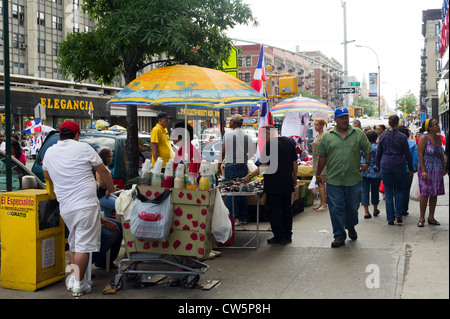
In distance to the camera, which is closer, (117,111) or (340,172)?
(340,172)

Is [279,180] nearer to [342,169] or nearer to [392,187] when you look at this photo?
[342,169]

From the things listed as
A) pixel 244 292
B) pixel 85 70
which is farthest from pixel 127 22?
pixel 244 292

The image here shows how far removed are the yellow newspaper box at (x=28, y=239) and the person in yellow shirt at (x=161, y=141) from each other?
306 cm

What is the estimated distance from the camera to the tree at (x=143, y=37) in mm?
10250

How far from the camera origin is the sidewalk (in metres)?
5.26

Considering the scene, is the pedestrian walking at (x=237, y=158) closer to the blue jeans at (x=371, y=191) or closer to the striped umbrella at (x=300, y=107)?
the blue jeans at (x=371, y=191)

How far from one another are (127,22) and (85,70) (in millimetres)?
2203

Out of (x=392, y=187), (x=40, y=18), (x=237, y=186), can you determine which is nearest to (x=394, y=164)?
(x=392, y=187)

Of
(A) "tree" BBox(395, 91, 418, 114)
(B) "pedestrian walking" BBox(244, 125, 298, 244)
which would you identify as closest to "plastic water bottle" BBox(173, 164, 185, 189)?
(B) "pedestrian walking" BBox(244, 125, 298, 244)

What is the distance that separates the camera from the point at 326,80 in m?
154

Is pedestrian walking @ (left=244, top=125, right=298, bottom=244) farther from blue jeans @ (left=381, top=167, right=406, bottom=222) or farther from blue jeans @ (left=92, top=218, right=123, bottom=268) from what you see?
blue jeans @ (left=92, top=218, right=123, bottom=268)

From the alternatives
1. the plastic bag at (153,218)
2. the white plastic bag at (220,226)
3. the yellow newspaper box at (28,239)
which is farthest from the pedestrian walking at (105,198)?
the white plastic bag at (220,226)

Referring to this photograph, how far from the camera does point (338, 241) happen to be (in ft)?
24.6
